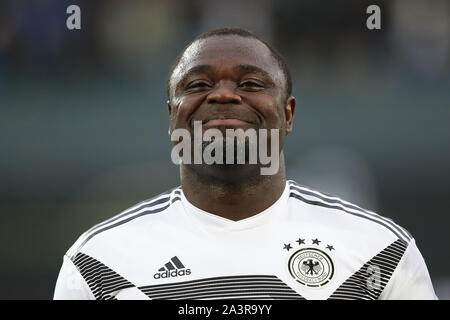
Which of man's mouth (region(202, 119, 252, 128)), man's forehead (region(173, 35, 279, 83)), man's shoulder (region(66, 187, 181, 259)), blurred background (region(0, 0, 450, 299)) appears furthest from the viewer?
blurred background (region(0, 0, 450, 299))

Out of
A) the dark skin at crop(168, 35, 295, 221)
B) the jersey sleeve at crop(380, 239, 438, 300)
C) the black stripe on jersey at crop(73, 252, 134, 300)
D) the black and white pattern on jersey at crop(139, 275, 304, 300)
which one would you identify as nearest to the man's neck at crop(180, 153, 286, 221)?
the dark skin at crop(168, 35, 295, 221)

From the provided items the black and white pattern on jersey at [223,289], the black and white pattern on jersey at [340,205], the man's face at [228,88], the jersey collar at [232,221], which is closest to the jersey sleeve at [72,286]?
the black and white pattern on jersey at [223,289]

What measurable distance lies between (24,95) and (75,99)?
23.2 inches

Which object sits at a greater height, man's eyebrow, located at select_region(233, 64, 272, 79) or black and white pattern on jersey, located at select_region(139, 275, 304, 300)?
man's eyebrow, located at select_region(233, 64, 272, 79)

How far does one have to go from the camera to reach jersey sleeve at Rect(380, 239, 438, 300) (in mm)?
2531

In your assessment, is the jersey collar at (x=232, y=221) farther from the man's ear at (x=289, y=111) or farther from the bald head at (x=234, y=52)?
the bald head at (x=234, y=52)

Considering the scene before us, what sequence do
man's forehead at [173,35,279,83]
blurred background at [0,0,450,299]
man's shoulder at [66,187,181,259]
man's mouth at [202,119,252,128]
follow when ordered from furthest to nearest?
blurred background at [0,0,450,299] → man's shoulder at [66,187,181,259] → man's forehead at [173,35,279,83] → man's mouth at [202,119,252,128]

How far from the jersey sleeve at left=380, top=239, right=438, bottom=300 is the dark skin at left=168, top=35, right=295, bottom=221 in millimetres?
531

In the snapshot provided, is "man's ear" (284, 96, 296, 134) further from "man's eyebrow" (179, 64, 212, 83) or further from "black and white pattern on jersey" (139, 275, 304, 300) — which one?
"black and white pattern on jersey" (139, 275, 304, 300)

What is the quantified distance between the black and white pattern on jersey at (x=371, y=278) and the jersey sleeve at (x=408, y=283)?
22 mm

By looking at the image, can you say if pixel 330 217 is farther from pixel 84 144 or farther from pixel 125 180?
pixel 84 144

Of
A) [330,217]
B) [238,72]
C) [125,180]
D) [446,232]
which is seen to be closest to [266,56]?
[238,72]

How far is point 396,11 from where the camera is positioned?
27.0 ft

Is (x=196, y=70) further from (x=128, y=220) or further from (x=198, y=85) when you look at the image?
(x=128, y=220)
